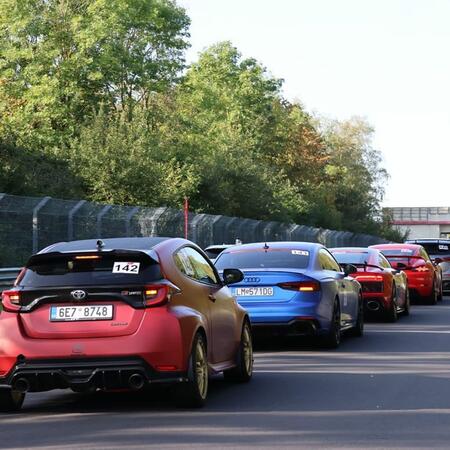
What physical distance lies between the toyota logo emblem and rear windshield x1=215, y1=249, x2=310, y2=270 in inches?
256

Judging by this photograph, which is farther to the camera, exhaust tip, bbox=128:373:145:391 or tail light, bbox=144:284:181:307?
tail light, bbox=144:284:181:307

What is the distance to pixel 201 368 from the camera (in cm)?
1045

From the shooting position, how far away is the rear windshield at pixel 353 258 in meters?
22.6

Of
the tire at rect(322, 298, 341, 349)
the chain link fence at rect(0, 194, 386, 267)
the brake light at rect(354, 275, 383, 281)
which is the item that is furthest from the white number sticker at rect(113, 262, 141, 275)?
the chain link fence at rect(0, 194, 386, 267)

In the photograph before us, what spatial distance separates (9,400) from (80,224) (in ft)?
64.5

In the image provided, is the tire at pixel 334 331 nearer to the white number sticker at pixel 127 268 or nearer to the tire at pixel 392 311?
the tire at pixel 392 311

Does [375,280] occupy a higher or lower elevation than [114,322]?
lower

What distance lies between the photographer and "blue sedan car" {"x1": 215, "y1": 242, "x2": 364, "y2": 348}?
1578 cm

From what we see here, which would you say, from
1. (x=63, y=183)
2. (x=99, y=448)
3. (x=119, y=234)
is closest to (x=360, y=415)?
(x=99, y=448)

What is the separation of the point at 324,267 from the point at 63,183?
29.1m

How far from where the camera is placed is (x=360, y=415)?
388 inches

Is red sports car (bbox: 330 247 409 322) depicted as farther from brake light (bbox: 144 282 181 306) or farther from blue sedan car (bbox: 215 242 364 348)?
brake light (bbox: 144 282 181 306)

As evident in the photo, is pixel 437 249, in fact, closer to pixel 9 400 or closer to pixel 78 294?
pixel 9 400

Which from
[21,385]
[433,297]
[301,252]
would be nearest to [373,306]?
[301,252]
